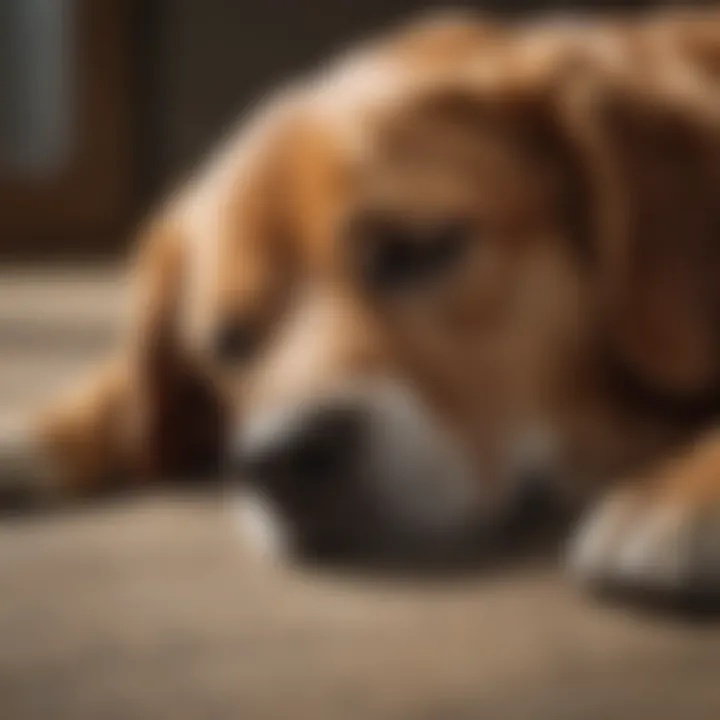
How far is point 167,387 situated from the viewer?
106cm

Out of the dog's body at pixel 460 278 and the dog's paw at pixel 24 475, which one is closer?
the dog's body at pixel 460 278

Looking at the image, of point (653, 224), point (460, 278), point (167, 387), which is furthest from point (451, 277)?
point (167, 387)

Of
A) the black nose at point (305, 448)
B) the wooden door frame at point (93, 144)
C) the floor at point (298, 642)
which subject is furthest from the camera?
the wooden door frame at point (93, 144)

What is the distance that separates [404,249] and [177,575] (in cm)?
26

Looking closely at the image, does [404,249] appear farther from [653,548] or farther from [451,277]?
[653,548]

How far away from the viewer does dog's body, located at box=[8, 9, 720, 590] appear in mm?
876

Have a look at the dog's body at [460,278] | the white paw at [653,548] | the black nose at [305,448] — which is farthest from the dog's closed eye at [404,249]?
the white paw at [653,548]

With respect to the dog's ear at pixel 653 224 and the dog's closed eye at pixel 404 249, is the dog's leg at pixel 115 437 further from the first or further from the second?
the dog's ear at pixel 653 224

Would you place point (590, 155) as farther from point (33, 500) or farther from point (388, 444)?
point (33, 500)

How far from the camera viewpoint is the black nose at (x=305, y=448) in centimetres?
84

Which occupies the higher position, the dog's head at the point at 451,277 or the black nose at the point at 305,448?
the dog's head at the point at 451,277

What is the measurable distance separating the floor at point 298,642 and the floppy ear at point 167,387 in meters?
0.14

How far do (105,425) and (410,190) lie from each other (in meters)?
0.30

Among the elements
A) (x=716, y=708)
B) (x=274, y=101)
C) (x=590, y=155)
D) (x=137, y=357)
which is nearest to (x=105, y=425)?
(x=137, y=357)
